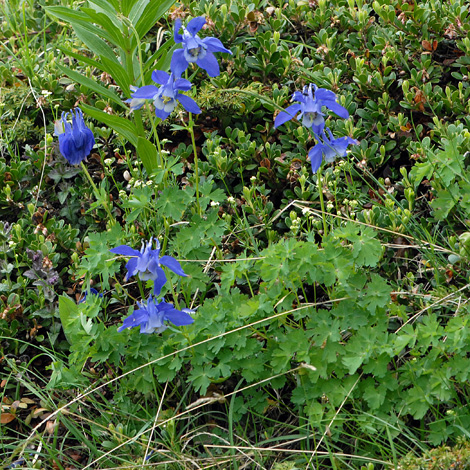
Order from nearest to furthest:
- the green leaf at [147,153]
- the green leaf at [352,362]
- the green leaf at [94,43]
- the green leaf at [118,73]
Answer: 1. the green leaf at [352,362]
2. the green leaf at [147,153]
3. the green leaf at [118,73]
4. the green leaf at [94,43]

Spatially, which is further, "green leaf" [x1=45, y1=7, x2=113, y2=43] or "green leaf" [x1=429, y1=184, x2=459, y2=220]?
"green leaf" [x1=45, y1=7, x2=113, y2=43]

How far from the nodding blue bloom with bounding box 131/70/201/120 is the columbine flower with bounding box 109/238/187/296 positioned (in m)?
0.54

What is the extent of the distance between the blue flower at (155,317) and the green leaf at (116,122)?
Result: 1.00 meters

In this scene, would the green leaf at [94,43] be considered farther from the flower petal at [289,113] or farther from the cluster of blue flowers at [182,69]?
the flower petal at [289,113]

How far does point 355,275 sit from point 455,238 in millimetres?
664

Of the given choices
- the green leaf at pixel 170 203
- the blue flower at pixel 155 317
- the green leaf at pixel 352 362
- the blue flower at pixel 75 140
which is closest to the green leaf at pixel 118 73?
the blue flower at pixel 75 140

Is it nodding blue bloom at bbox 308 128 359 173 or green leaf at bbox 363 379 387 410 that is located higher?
nodding blue bloom at bbox 308 128 359 173

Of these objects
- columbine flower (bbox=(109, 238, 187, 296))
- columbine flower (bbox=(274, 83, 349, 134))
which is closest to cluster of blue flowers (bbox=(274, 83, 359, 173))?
columbine flower (bbox=(274, 83, 349, 134))

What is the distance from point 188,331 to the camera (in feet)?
6.78

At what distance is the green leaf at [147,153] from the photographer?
2609mm

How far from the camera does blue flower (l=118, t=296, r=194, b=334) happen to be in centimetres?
193

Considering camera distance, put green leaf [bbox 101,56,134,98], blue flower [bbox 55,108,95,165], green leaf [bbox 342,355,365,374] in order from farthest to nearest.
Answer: green leaf [bbox 101,56,134,98] → blue flower [bbox 55,108,95,165] → green leaf [bbox 342,355,365,374]

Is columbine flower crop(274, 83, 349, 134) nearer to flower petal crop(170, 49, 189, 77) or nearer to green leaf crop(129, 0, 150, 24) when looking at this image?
flower petal crop(170, 49, 189, 77)

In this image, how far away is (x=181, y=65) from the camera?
216cm
